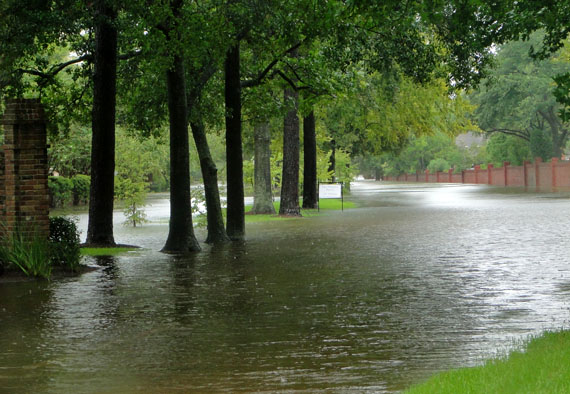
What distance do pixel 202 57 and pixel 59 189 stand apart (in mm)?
28801

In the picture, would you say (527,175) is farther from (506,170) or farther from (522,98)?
(522,98)

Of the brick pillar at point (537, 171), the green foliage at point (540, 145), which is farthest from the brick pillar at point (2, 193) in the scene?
the green foliage at point (540, 145)

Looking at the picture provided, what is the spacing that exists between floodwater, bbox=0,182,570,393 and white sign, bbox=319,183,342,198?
61.9 ft

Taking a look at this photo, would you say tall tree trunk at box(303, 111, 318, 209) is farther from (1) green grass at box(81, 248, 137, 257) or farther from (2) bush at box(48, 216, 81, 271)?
(2) bush at box(48, 216, 81, 271)

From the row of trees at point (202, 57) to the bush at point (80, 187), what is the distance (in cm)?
2543

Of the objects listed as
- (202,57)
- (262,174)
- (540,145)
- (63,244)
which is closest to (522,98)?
(540,145)

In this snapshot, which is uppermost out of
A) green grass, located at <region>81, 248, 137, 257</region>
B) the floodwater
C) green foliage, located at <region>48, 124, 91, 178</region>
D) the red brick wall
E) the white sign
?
green foliage, located at <region>48, 124, 91, 178</region>

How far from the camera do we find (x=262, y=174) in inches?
1357

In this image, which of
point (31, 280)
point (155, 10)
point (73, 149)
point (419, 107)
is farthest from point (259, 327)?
point (73, 149)

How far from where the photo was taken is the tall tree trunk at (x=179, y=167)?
63.5 feet

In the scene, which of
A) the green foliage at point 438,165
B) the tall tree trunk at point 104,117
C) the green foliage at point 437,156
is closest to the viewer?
the tall tree trunk at point 104,117

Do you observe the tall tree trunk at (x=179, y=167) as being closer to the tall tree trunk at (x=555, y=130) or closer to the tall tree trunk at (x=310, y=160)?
the tall tree trunk at (x=310, y=160)

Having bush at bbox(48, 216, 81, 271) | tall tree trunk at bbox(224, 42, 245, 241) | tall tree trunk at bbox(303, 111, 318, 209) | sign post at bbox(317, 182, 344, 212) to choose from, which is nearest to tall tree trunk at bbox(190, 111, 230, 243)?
tall tree trunk at bbox(224, 42, 245, 241)

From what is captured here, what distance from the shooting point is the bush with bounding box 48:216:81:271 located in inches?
596
